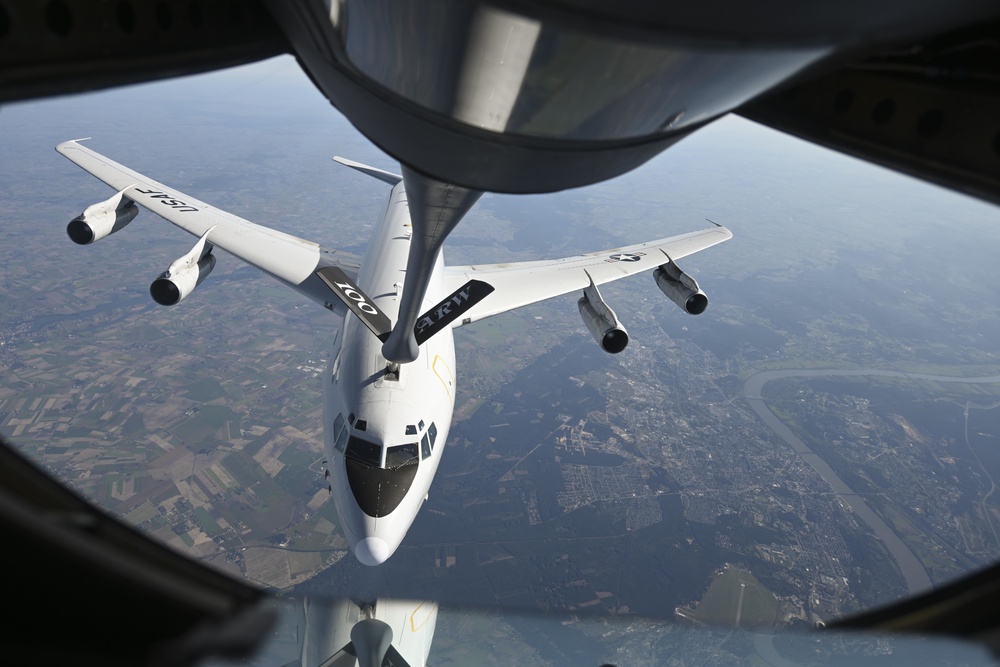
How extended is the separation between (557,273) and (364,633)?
13.8 meters

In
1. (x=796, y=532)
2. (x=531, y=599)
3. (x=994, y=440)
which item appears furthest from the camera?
(x=994, y=440)

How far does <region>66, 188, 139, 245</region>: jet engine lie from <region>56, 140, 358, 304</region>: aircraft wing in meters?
0.43

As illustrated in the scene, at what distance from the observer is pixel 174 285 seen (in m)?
13.9

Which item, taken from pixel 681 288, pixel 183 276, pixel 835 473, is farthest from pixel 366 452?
pixel 835 473

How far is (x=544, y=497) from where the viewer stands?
5553 centimetres

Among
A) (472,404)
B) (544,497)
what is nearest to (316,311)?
(472,404)

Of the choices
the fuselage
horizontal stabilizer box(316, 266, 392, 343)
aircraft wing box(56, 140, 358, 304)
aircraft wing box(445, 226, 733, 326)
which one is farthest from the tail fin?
horizontal stabilizer box(316, 266, 392, 343)

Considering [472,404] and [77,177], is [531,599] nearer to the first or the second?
[472,404]

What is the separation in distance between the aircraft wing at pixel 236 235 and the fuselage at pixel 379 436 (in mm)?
4616

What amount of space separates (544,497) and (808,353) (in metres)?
60.1

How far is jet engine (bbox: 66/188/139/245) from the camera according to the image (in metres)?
15.0

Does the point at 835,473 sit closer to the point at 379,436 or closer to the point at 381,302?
the point at 381,302

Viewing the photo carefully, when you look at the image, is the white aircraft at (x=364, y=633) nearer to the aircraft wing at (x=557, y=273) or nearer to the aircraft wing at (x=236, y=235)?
the aircraft wing at (x=557, y=273)

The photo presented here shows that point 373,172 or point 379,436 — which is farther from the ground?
point 373,172
